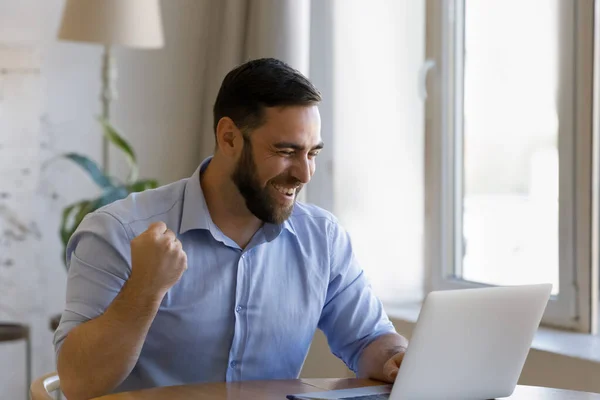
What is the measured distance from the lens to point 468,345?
129cm

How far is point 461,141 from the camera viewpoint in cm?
276

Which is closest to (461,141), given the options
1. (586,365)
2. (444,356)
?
(586,365)

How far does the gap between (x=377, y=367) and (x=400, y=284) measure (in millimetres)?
1286

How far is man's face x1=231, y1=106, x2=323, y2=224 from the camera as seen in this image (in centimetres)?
165

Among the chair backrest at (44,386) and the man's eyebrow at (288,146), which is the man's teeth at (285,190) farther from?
the chair backrest at (44,386)

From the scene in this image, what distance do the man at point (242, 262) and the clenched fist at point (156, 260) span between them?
5.0 inches

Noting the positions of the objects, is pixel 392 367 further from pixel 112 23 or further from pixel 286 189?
pixel 112 23

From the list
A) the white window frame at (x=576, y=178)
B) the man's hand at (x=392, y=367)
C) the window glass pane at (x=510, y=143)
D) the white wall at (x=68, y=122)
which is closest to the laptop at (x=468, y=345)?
the man's hand at (x=392, y=367)

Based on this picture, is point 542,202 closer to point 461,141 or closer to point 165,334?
point 461,141

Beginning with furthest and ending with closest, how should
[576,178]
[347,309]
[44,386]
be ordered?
[576,178]
[347,309]
[44,386]

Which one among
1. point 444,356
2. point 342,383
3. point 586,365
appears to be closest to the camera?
point 444,356

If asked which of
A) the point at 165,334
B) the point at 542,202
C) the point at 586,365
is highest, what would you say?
the point at 542,202

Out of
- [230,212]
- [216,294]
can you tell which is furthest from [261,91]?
[216,294]

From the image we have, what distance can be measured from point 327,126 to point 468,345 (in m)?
1.71
